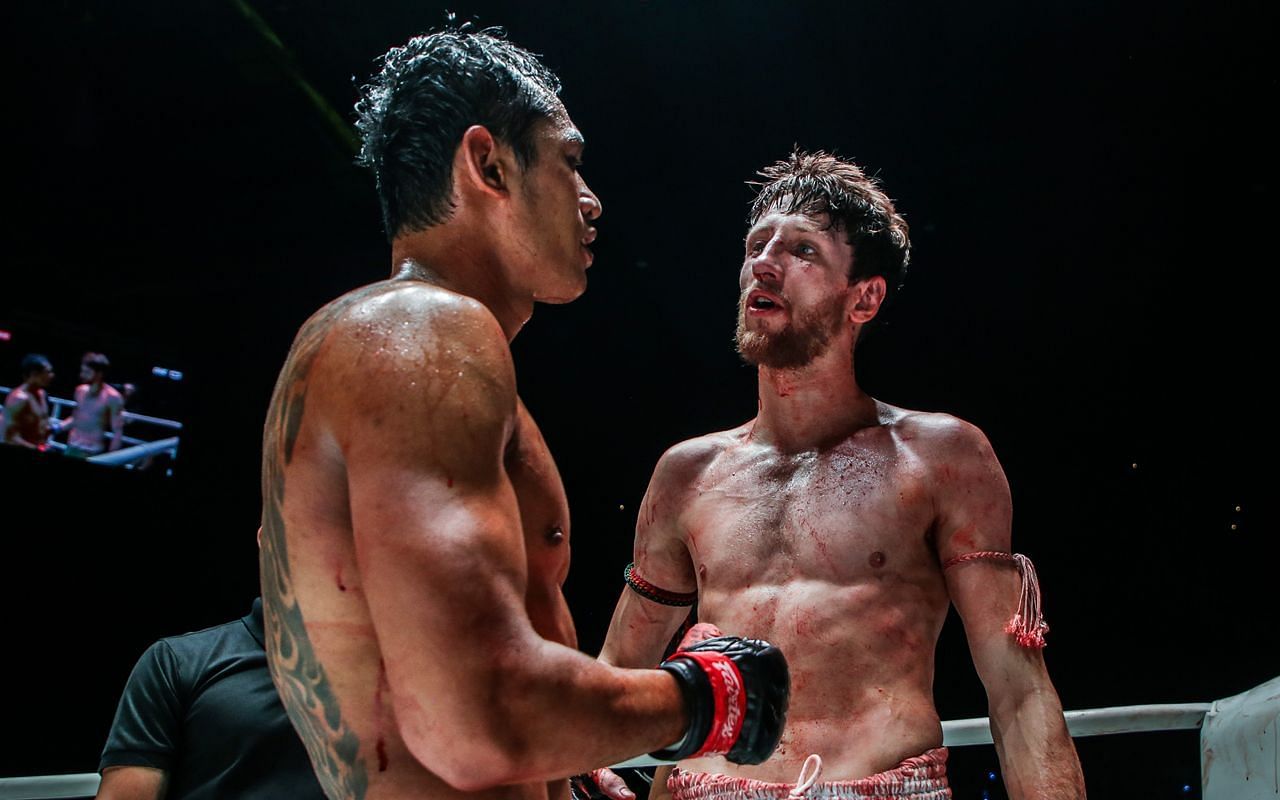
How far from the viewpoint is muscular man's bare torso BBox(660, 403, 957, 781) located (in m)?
1.79

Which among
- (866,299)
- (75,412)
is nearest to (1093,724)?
(866,299)

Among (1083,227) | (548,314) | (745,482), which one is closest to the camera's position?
(745,482)

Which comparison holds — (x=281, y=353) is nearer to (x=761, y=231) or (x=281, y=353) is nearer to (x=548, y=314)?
(x=548, y=314)

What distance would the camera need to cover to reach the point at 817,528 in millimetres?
1975

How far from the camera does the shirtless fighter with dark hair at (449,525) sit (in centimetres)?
88

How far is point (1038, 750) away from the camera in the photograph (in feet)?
5.66

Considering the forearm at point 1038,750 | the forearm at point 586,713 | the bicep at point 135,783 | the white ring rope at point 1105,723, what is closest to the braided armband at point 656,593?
the white ring rope at point 1105,723

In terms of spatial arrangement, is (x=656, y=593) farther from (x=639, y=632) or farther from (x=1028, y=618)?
(x=1028, y=618)

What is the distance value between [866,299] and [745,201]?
278cm

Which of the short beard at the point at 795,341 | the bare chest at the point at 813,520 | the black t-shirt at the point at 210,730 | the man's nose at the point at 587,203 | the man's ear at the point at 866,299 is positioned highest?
the man's nose at the point at 587,203

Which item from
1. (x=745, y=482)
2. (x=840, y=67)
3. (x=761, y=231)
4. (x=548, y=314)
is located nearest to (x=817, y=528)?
(x=745, y=482)

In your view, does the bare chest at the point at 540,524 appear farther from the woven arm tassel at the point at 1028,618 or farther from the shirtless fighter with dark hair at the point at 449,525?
the woven arm tassel at the point at 1028,618

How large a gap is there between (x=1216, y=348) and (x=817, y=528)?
10.4ft

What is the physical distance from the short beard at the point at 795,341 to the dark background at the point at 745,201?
2.42 meters
